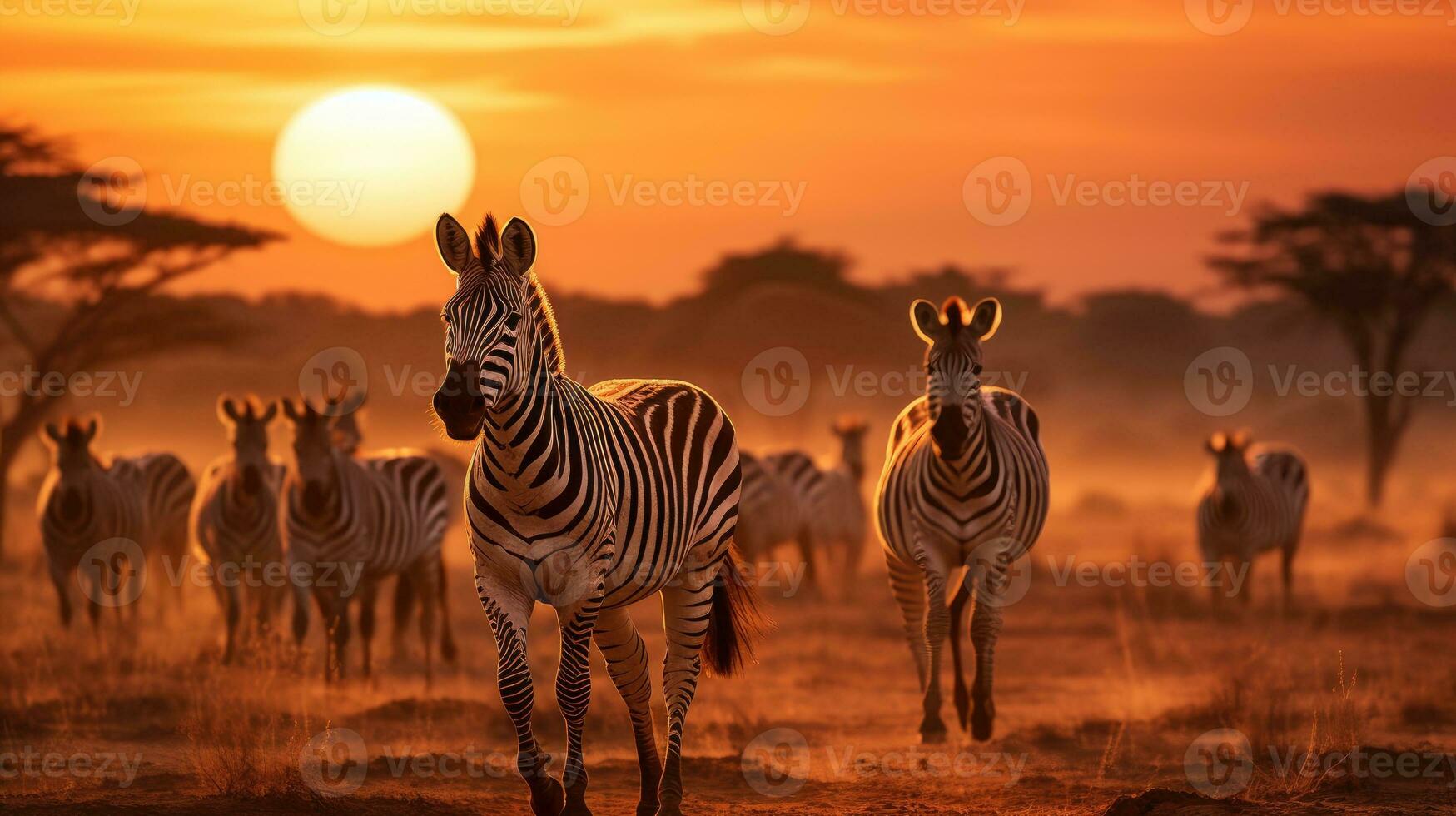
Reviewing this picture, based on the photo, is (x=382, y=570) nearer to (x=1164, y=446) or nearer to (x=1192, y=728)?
(x=1192, y=728)

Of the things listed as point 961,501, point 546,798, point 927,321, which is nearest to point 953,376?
point 927,321

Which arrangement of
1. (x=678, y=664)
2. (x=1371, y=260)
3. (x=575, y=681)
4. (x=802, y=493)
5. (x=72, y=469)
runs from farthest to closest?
(x=1371, y=260) < (x=802, y=493) < (x=72, y=469) < (x=678, y=664) < (x=575, y=681)

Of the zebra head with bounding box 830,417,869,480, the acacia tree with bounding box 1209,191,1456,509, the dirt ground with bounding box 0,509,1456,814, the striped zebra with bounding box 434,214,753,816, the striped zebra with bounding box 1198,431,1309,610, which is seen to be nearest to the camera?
the striped zebra with bounding box 434,214,753,816

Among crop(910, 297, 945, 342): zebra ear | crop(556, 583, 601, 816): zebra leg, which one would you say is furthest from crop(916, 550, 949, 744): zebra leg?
crop(556, 583, 601, 816): zebra leg

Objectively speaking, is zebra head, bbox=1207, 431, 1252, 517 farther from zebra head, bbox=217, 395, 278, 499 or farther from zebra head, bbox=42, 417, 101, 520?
zebra head, bbox=42, 417, 101, 520

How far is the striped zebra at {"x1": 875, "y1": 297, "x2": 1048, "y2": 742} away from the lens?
952 cm

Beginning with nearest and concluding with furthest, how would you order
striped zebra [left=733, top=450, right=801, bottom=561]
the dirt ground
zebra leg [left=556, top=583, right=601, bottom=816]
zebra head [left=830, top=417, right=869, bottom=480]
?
1. zebra leg [left=556, top=583, right=601, bottom=816]
2. the dirt ground
3. striped zebra [left=733, top=450, right=801, bottom=561]
4. zebra head [left=830, top=417, right=869, bottom=480]

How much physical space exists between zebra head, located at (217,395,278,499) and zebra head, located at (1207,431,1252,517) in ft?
30.6

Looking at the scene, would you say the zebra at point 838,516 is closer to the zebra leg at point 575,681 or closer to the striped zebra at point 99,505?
the striped zebra at point 99,505

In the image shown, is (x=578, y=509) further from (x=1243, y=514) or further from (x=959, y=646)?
(x=1243, y=514)

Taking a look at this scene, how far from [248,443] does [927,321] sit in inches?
239

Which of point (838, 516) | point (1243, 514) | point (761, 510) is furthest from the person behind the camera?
point (838, 516)

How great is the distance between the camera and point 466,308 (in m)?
6.52

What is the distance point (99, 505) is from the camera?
47.5ft
